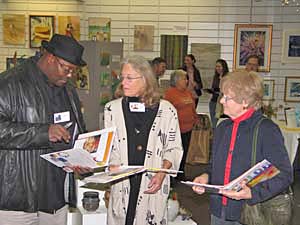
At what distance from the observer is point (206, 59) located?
316 inches

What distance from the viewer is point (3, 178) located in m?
2.26

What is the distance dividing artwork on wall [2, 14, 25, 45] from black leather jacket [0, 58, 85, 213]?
6.26 metres

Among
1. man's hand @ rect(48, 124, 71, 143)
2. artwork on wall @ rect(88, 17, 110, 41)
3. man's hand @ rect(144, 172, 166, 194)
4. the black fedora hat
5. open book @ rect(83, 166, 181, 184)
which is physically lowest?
man's hand @ rect(144, 172, 166, 194)

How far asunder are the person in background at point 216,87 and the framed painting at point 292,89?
3.86 ft

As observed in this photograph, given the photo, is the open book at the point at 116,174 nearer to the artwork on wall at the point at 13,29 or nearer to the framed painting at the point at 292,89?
the framed painting at the point at 292,89

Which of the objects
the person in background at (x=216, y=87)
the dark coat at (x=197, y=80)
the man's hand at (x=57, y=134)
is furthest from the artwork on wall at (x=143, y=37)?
the man's hand at (x=57, y=134)

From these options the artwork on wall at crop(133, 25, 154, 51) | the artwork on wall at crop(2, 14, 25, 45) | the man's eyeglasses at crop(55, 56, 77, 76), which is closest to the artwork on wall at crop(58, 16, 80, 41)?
the artwork on wall at crop(2, 14, 25, 45)

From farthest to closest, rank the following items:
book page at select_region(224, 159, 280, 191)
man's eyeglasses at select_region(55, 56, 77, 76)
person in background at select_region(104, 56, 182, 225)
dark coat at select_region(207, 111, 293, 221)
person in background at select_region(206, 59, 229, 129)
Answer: person in background at select_region(206, 59, 229, 129)
person in background at select_region(104, 56, 182, 225)
man's eyeglasses at select_region(55, 56, 77, 76)
dark coat at select_region(207, 111, 293, 221)
book page at select_region(224, 159, 280, 191)

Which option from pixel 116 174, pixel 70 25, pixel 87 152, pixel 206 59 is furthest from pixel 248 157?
pixel 70 25

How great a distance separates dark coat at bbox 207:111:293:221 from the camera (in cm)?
209

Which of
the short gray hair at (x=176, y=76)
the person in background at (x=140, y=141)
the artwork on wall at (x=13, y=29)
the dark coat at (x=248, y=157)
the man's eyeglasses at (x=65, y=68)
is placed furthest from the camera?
the artwork on wall at (x=13, y=29)

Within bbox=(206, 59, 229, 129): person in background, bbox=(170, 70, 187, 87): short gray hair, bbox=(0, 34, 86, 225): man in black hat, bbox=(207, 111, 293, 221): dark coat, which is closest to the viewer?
bbox=(207, 111, 293, 221): dark coat

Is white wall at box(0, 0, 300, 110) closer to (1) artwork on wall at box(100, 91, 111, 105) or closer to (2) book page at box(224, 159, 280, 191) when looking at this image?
(1) artwork on wall at box(100, 91, 111, 105)

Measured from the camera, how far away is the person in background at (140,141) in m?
2.68
